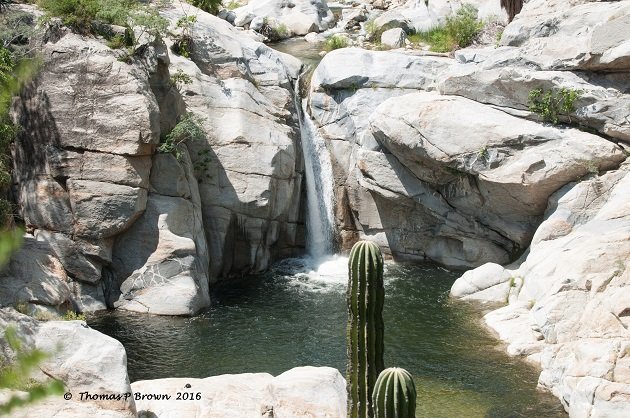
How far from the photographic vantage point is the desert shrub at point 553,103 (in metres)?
21.9

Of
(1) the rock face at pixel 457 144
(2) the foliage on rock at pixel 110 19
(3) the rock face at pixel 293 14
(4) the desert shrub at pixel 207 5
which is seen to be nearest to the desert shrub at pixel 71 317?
(2) the foliage on rock at pixel 110 19

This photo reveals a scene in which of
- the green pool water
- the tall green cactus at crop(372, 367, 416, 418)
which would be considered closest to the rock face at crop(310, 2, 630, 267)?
the green pool water

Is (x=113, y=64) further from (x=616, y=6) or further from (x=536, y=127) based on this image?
(x=616, y=6)

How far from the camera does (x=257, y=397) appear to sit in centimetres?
1315

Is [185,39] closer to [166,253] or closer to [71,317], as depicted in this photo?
[166,253]

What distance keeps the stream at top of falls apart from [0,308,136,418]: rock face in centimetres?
400

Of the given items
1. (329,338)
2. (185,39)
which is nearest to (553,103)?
(329,338)

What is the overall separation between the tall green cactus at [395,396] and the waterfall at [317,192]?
15.5m

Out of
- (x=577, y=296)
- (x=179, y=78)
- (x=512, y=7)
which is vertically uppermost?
(x=512, y=7)

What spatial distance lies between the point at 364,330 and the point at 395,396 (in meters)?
1.63

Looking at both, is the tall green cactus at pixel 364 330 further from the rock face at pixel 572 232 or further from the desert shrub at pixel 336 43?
the desert shrub at pixel 336 43

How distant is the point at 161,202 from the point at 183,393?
8.92m

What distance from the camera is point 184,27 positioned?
25312mm

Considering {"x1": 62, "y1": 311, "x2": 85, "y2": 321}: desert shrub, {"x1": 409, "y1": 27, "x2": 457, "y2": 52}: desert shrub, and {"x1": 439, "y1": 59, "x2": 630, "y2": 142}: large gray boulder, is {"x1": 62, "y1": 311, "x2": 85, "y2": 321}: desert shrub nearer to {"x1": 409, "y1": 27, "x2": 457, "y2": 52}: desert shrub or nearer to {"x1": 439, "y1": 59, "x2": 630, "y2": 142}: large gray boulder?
{"x1": 439, "y1": 59, "x2": 630, "y2": 142}: large gray boulder
